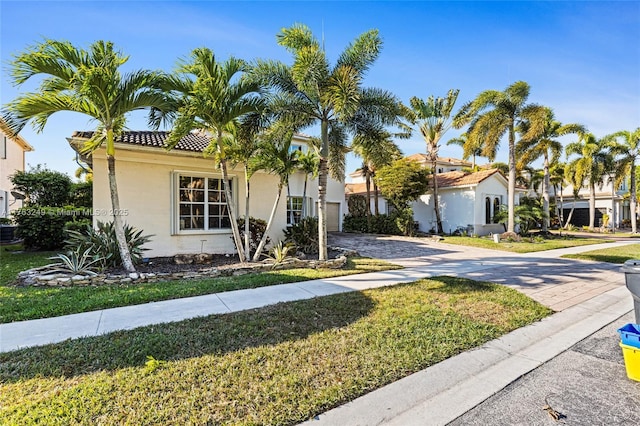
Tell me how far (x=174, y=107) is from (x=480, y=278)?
9898 mm

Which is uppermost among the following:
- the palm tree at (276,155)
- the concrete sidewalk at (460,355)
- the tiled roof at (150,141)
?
the tiled roof at (150,141)

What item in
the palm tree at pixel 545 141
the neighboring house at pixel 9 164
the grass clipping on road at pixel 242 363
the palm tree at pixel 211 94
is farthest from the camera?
the palm tree at pixel 545 141

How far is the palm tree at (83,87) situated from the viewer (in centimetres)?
677

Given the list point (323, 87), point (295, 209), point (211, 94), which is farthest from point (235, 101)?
point (295, 209)

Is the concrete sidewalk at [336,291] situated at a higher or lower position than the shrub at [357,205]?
lower

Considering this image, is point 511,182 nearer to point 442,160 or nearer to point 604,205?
point 442,160

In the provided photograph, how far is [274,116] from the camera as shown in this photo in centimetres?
977

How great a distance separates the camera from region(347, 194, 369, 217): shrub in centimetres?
2602

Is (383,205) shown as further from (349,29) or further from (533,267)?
(349,29)

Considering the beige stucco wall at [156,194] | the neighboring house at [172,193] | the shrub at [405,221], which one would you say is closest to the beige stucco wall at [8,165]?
the beige stucco wall at [156,194]

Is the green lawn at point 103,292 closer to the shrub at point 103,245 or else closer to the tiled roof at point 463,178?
the shrub at point 103,245

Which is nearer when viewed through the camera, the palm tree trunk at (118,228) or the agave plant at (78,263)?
the agave plant at (78,263)

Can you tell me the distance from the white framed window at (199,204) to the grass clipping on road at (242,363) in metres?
6.69

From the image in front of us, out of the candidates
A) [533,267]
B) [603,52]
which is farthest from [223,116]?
[603,52]
